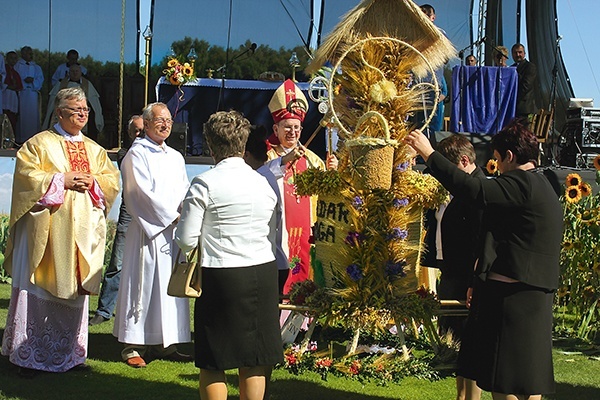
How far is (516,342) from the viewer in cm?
420

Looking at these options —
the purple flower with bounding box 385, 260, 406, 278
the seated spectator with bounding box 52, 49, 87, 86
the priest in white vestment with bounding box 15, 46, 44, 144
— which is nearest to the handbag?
the purple flower with bounding box 385, 260, 406, 278

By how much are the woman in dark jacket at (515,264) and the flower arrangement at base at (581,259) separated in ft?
10.2

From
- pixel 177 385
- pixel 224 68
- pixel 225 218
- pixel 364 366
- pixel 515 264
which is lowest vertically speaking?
pixel 177 385

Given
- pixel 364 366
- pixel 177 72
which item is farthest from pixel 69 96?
pixel 177 72

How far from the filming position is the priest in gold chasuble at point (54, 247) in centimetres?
586

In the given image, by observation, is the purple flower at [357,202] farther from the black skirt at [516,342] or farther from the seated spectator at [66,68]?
the seated spectator at [66,68]

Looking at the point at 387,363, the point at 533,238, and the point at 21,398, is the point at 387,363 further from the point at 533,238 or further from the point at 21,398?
the point at 21,398

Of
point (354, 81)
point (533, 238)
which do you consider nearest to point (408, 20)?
point (354, 81)

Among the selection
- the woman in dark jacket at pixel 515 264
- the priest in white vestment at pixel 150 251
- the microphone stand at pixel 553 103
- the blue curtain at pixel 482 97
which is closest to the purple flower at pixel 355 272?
the woman in dark jacket at pixel 515 264

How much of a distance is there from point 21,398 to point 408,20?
3.33m

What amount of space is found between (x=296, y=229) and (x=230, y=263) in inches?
108

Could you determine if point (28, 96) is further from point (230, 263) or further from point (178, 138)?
point (230, 263)

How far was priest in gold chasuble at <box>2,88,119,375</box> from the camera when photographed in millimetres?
5859

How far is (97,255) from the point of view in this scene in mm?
6121
